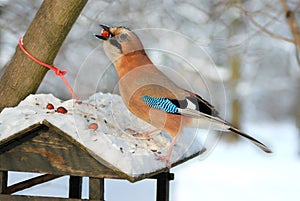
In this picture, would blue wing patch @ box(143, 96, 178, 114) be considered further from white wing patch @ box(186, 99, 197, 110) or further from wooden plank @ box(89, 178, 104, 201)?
wooden plank @ box(89, 178, 104, 201)

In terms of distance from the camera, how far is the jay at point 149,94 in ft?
6.43

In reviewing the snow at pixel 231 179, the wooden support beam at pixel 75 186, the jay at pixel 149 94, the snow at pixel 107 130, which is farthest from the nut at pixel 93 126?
the snow at pixel 231 179

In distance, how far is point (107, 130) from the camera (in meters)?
2.05

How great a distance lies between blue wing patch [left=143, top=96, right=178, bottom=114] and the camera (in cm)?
196

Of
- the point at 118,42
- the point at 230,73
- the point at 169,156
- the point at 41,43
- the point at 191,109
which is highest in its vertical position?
the point at 230,73

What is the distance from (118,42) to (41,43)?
2.47ft

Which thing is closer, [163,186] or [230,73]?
[163,186]

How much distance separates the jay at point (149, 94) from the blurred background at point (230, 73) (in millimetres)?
1432

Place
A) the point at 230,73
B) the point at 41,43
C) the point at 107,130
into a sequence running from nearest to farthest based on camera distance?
the point at 107,130 < the point at 41,43 < the point at 230,73

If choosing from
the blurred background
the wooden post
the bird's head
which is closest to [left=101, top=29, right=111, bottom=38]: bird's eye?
the bird's head

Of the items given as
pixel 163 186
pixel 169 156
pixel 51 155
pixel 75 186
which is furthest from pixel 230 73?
pixel 51 155

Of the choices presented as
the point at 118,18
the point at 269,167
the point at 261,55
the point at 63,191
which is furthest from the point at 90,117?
the point at 261,55

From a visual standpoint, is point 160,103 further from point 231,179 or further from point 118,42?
point 231,179

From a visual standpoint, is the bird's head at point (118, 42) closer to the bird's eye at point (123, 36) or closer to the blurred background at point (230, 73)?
the bird's eye at point (123, 36)
